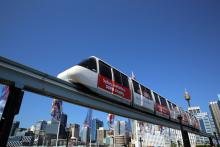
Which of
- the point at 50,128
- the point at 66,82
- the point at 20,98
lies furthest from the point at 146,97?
the point at 50,128

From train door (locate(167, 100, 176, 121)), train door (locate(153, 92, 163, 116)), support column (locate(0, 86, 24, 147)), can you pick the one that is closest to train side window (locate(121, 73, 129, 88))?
train door (locate(153, 92, 163, 116))

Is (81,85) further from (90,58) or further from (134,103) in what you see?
(134,103)

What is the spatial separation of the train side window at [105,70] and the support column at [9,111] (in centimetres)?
497

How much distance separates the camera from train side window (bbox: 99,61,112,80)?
1079 centimetres

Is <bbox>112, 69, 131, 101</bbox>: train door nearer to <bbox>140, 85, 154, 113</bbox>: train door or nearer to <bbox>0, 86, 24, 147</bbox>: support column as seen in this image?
<bbox>140, 85, 154, 113</bbox>: train door

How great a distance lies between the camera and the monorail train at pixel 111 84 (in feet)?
30.8

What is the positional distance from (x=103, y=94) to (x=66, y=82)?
2.45 metres

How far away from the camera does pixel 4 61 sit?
658 centimetres

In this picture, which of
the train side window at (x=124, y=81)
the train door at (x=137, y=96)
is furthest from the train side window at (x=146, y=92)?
the train side window at (x=124, y=81)

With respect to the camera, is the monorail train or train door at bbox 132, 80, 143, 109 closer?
the monorail train

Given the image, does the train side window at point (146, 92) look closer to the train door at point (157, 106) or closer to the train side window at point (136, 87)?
the train side window at point (136, 87)

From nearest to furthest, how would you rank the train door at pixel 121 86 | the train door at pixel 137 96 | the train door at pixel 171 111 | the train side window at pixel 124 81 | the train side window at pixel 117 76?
1. the train door at pixel 121 86
2. the train side window at pixel 117 76
3. the train side window at pixel 124 81
4. the train door at pixel 137 96
5. the train door at pixel 171 111

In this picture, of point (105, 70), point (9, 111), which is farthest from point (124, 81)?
point (9, 111)

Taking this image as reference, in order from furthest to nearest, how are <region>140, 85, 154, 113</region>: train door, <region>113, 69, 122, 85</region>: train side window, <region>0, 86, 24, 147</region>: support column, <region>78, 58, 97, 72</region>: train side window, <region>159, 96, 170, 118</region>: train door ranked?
1. <region>159, 96, 170, 118</region>: train door
2. <region>140, 85, 154, 113</region>: train door
3. <region>113, 69, 122, 85</region>: train side window
4. <region>78, 58, 97, 72</region>: train side window
5. <region>0, 86, 24, 147</region>: support column
